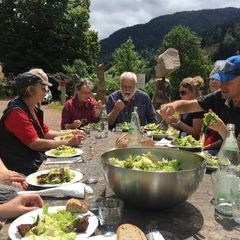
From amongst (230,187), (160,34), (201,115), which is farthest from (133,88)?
(160,34)

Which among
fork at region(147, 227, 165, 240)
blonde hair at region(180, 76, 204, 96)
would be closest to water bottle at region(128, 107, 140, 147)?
fork at region(147, 227, 165, 240)

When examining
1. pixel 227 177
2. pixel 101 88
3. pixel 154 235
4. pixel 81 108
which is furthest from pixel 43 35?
pixel 154 235

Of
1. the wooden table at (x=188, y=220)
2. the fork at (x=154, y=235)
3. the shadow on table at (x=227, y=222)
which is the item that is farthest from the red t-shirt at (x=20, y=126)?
the fork at (x=154, y=235)

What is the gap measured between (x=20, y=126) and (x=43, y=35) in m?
34.3

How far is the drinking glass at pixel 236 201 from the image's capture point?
6.76ft

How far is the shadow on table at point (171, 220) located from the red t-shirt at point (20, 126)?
2192 mm

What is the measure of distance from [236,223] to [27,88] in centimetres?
299

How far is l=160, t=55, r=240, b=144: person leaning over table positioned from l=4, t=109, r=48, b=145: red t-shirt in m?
1.42

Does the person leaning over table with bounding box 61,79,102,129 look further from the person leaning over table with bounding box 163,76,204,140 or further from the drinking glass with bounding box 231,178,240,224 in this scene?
the drinking glass with bounding box 231,178,240,224

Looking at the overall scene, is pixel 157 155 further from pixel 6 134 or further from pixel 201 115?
pixel 201 115

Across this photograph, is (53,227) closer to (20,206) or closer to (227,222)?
(20,206)

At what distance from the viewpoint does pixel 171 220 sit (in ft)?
6.83

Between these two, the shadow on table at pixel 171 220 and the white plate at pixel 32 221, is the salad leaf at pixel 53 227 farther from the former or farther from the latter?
the shadow on table at pixel 171 220

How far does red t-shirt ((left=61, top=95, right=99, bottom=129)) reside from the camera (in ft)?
21.4
